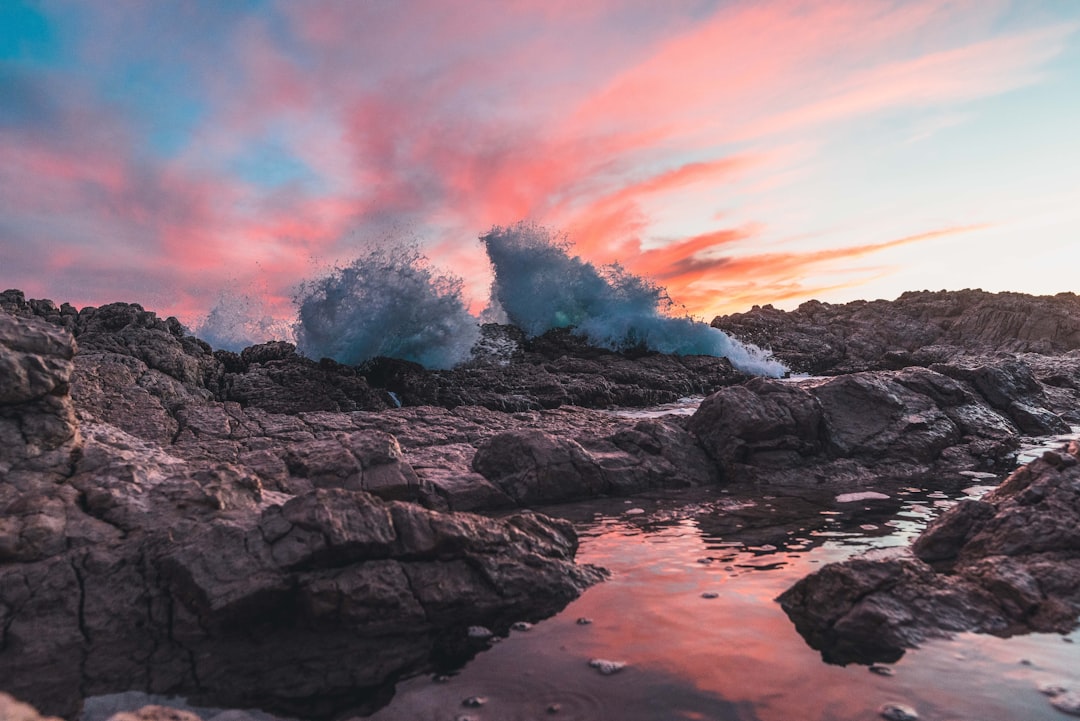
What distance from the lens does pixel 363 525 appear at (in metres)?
6.07

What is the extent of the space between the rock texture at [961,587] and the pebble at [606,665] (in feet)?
5.30

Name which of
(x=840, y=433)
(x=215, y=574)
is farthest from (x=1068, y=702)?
(x=840, y=433)

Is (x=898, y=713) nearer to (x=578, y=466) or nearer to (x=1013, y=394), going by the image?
(x=578, y=466)

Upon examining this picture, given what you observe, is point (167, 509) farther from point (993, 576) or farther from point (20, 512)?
point (993, 576)

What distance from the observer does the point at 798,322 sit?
50.5m

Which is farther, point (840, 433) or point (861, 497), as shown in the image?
point (840, 433)

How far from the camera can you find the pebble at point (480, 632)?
549 cm

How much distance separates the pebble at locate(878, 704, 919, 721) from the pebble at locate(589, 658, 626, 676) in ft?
5.80

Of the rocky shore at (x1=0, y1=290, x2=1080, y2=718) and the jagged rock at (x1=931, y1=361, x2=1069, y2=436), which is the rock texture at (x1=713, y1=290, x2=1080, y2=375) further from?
the rocky shore at (x1=0, y1=290, x2=1080, y2=718)

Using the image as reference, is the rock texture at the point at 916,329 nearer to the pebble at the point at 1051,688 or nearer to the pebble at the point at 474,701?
the pebble at the point at 1051,688

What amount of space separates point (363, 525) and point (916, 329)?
53405 millimetres

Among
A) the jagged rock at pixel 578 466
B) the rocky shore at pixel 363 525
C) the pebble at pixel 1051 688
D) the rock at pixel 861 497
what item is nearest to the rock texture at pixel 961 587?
the rocky shore at pixel 363 525

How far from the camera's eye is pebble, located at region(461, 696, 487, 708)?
4.36 meters

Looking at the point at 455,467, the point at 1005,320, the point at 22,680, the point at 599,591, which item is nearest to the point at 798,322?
the point at 1005,320
